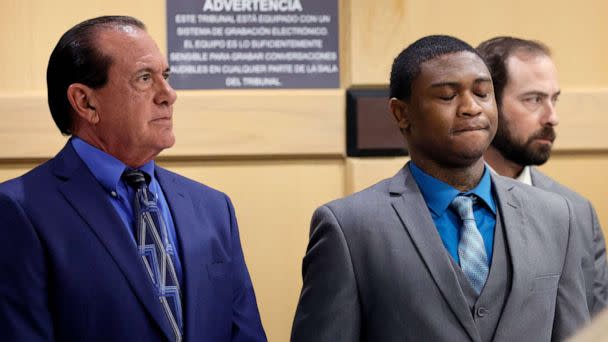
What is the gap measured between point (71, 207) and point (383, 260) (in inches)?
20.8

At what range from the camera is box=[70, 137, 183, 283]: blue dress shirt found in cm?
159

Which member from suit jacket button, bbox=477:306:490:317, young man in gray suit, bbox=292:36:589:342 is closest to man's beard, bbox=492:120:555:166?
young man in gray suit, bbox=292:36:589:342

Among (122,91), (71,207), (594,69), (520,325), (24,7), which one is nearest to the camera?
(520,325)

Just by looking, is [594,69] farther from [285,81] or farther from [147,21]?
[147,21]

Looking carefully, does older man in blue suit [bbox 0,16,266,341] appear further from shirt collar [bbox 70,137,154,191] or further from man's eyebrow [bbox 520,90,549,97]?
man's eyebrow [bbox 520,90,549,97]

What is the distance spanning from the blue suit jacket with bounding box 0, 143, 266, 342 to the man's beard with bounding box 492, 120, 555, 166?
870mm

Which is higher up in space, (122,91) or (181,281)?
(122,91)

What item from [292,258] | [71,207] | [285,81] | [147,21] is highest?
[147,21]

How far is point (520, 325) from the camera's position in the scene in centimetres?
143

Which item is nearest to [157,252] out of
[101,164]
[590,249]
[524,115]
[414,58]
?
[101,164]

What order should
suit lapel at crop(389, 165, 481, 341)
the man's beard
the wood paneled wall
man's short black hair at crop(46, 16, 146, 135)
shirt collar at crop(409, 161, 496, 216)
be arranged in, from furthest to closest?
the wood paneled wall → the man's beard → man's short black hair at crop(46, 16, 146, 135) → shirt collar at crop(409, 161, 496, 216) → suit lapel at crop(389, 165, 481, 341)

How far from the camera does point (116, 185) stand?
5.23 feet

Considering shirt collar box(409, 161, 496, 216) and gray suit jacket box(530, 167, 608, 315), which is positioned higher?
shirt collar box(409, 161, 496, 216)

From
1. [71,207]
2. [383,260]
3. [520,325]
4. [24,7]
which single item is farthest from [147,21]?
[520,325]
